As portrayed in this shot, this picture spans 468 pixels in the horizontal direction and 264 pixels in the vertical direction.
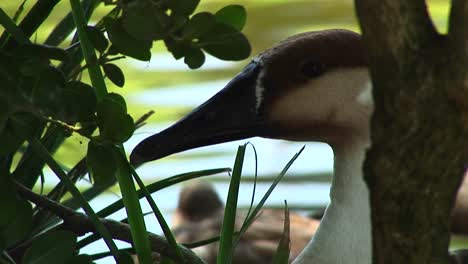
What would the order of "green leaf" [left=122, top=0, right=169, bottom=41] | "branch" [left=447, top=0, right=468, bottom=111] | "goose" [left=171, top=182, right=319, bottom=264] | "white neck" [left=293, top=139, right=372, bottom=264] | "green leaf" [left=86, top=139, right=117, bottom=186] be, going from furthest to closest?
"goose" [left=171, top=182, right=319, bottom=264] < "white neck" [left=293, top=139, right=372, bottom=264] < "green leaf" [left=86, top=139, right=117, bottom=186] < "green leaf" [left=122, top=0, right=169, bottom=41] < "branch" [left=447, top=0, right=468, bottom=111]

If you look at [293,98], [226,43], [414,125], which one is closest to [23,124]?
[226,43]

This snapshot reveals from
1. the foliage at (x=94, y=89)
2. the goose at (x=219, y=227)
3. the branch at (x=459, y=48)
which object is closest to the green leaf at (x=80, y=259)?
the foliage at (x=94, y=89)

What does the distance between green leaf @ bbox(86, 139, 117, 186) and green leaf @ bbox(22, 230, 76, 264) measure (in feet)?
0.29

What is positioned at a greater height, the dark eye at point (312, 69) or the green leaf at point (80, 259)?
the dark eye at point (312, 69)

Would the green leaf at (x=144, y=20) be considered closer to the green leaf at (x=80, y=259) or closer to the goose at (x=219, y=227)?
the green leaf at (x=80, y=259)

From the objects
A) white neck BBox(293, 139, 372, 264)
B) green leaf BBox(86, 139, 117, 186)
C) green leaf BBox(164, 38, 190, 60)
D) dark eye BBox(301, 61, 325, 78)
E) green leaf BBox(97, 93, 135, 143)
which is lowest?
white neck BBox(293, 139, 372, 264)

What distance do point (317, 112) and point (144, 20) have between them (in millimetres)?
371

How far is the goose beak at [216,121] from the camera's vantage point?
1678 millimetres

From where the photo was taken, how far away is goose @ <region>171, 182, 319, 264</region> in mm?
4066

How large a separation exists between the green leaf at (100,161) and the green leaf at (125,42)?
113 mm

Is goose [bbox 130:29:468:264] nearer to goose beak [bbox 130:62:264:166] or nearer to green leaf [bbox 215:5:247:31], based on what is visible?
goose beak [bbox 130:62:264:166]

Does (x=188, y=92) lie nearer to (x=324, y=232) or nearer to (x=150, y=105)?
(x=150, y=105)

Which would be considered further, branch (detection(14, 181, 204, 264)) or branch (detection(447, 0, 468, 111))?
branch (detection(14, 181, 204, 264))

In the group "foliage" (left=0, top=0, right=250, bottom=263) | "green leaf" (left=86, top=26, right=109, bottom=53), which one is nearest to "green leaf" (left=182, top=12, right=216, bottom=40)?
"foliage" (left=0, top=0, right=250, bottom=263)
